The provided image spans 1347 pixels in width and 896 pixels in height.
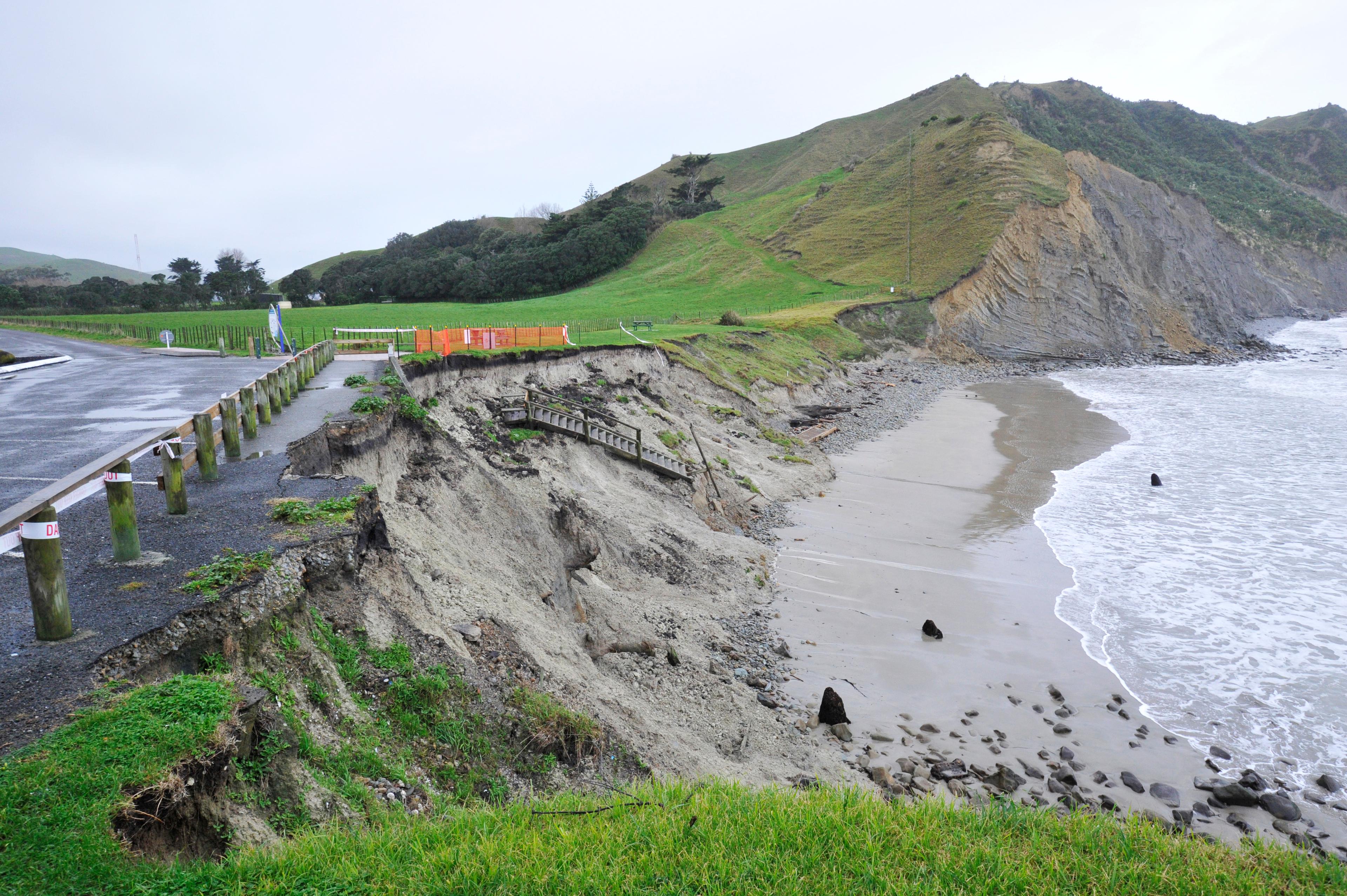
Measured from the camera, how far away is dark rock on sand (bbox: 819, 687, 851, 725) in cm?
1028

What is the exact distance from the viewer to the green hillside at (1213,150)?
101m

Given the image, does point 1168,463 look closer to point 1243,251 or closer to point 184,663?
point 184,663

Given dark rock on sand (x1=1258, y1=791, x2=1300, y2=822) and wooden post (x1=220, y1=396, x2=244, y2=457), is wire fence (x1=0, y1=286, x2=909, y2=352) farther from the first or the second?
dark rock on sand (x1=1258, y1=791, x2=1300, y2=822)

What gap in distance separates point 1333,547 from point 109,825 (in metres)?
21.7

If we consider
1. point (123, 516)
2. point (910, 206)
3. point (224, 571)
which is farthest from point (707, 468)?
point (910, 206)

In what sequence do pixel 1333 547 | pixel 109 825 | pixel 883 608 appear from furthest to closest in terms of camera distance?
pixel 1333 547 < pixel 883 608 < pixel 109 825

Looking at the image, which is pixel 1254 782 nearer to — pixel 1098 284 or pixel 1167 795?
pixel 1167 795

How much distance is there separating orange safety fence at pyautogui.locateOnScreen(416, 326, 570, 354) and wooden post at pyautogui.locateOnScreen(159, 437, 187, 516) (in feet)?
45.5

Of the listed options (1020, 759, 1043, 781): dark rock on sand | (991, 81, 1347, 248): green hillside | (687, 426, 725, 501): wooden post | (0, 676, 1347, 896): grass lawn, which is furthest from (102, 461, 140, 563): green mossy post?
(991, 81, 1347, 248): green hillside

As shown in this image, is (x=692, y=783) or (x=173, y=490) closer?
(x=692, y=783)

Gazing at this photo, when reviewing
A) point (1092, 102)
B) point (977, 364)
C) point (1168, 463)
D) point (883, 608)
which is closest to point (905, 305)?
point (977, 364)

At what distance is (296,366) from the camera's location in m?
16.8

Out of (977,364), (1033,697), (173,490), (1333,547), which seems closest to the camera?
(173,490)

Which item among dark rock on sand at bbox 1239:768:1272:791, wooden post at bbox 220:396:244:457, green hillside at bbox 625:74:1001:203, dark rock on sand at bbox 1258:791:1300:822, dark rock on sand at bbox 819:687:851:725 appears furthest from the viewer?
green hillside at bbox 625:74:1001:203
